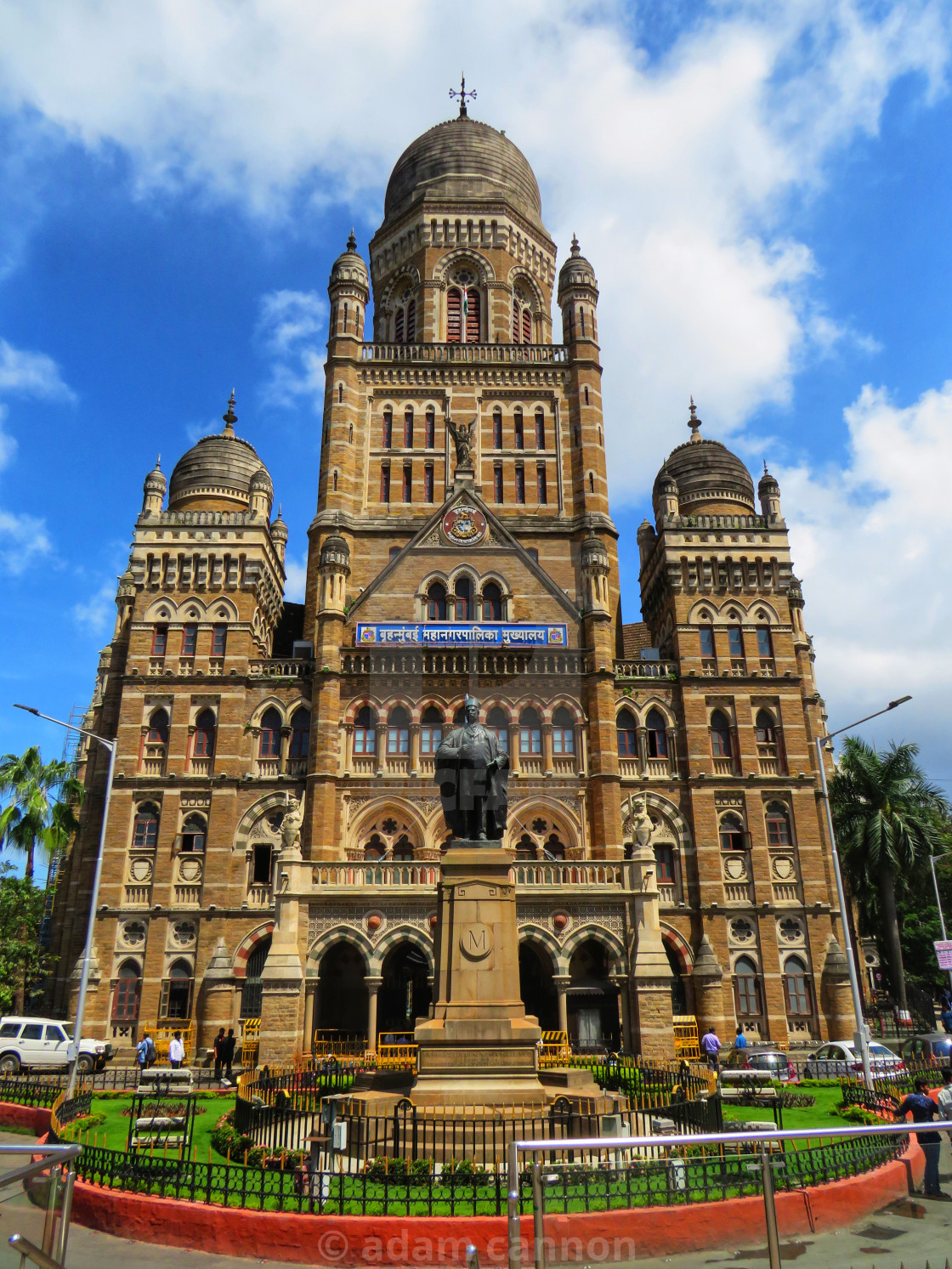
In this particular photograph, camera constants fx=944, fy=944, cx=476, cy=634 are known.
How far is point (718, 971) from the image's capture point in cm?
3475

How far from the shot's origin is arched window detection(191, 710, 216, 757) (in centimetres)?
3816

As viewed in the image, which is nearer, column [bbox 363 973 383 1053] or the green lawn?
the green lawn

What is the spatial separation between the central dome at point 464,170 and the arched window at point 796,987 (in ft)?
134

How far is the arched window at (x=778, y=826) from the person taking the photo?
124 feet

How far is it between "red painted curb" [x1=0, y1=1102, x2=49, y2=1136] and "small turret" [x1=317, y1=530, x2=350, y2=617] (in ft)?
72.6

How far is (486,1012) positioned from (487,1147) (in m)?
2.59

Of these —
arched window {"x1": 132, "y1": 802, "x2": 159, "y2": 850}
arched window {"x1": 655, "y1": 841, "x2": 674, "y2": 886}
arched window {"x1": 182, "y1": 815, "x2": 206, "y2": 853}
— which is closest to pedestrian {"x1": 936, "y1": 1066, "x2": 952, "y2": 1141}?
arched window {"x1": 655, "y1": 841, "x2": 674, "y2": 886}

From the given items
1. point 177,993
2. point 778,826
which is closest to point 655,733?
point 778,826

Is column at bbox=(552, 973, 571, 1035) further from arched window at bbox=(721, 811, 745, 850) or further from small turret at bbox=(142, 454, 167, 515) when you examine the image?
Result: small turret at bbox=(142, 454, 167, 515)

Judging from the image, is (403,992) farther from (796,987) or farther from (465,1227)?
(465,1227)

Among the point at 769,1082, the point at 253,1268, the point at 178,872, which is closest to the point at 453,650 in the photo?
the point at 178,872

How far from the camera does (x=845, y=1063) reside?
27.8 m

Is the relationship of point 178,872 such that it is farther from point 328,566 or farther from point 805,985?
point 805,985

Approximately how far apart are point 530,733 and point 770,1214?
31319mm
